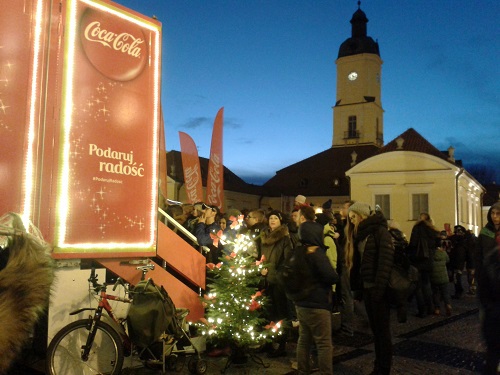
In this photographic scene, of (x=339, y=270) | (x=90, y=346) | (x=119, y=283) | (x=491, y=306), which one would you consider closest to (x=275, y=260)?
(x=339, y=270)

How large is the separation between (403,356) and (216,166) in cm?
957

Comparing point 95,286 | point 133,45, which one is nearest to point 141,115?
point 133,45

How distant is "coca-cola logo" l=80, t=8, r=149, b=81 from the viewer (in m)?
5.92

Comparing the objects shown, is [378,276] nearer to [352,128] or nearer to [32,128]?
[32,128]

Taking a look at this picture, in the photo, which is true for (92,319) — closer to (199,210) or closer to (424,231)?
(199,210)

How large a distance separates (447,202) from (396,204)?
3.60 m

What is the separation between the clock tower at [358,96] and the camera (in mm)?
57000

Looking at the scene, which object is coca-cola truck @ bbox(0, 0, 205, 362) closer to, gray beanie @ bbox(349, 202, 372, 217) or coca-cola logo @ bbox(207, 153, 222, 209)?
gray beanie @ bbox(349, 202, 372, 217)

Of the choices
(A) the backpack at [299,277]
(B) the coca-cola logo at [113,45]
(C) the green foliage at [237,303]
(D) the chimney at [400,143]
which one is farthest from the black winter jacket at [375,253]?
(D) the chimney at [400,143]

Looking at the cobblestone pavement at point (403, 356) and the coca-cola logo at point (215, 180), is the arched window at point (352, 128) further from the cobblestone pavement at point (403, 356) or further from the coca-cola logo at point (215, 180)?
the cobblestone pavement at point (403, 356)

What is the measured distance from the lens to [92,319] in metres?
5.55

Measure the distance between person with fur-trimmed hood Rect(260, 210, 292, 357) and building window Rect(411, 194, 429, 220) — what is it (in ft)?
104

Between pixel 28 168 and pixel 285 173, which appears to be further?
pixel 285 173

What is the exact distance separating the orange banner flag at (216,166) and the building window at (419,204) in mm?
→ 25079
